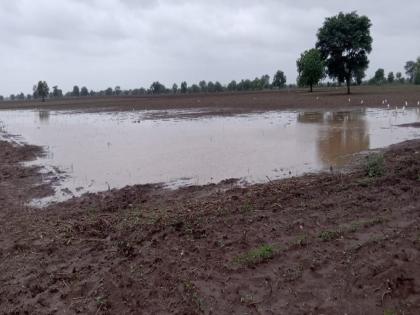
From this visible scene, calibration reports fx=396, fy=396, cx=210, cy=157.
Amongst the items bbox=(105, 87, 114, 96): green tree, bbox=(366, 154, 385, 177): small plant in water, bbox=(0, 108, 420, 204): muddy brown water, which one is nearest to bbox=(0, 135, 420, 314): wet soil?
→ bbox=(366, 154, 385, 177): small plant in water

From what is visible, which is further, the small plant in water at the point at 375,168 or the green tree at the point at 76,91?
the green tree at the point at 76,91

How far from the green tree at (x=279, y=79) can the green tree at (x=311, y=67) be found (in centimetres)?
3898

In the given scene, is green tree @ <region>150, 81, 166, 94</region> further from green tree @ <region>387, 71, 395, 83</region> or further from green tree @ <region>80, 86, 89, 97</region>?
green tree @ <region>387, 71, 395, 83</region>

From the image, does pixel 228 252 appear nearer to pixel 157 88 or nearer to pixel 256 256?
pixel 256 256

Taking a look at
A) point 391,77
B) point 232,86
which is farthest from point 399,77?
point 232,86

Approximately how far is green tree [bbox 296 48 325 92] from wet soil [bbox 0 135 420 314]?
161 feet

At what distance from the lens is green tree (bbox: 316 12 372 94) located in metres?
47.4

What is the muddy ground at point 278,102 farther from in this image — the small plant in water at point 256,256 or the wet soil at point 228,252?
the small plant in water at point 256,256

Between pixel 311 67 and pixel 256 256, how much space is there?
2137 inches

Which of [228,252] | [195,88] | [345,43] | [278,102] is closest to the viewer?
[228,252]

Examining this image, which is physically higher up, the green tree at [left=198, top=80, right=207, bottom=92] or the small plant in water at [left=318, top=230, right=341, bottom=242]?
the green tree at [left=198, top=80, right=207, bottom=92]

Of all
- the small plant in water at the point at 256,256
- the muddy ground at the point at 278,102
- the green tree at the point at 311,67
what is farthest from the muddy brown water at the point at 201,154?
the green tree at the point at 311,67

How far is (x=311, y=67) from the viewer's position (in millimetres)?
55031

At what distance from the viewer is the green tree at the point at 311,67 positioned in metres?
54.0
